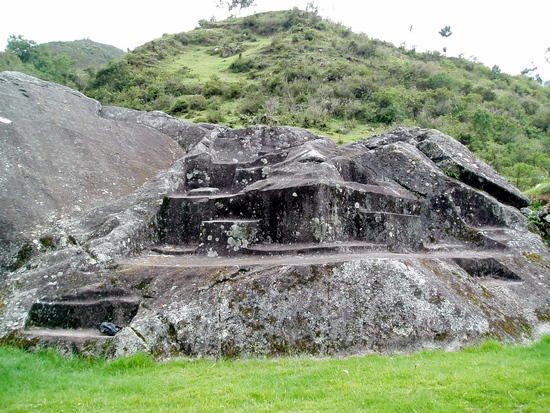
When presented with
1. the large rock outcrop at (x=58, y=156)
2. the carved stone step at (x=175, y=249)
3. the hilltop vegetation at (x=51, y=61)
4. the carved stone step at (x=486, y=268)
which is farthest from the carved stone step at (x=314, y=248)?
the hilltop vegetation at (x=51, y=61)

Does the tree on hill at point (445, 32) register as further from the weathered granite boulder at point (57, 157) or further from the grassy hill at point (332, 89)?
the weathered granite boulder at point (57, 157)

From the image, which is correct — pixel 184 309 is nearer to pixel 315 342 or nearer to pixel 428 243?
pixel 315 342

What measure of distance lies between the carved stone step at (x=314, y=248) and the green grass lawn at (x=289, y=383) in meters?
3.63

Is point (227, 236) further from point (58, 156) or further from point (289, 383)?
point (58, 156)

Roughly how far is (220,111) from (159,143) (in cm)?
1953

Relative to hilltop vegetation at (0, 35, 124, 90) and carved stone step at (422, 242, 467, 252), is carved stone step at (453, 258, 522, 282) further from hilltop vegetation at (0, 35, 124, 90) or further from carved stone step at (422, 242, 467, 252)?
hilltop vegetation at (0, 35, 124, 90)

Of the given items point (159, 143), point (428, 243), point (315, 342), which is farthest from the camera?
point (159, 143)

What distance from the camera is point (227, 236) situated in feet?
46.5

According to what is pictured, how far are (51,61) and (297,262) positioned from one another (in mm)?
65863

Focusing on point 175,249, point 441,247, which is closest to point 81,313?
point 175,249

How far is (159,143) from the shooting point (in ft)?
73.2

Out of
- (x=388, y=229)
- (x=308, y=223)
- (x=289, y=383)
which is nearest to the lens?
(x=289, y=383)

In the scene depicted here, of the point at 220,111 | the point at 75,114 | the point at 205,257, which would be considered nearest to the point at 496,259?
the point at 205,257

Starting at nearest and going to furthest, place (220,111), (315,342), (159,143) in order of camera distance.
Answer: (315,342), (159,143), (220,111)
